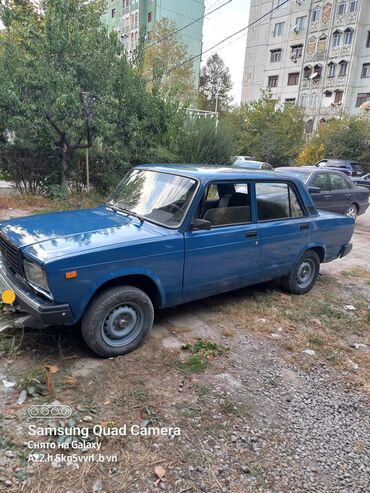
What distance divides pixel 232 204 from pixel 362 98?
35639 millimetres

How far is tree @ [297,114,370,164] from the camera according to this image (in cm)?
2502

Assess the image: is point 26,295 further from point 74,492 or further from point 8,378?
point 74,492

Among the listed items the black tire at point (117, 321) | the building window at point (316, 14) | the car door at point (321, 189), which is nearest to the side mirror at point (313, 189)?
the car door at point (321, 189)

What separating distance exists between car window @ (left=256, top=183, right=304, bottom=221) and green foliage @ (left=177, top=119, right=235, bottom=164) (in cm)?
672

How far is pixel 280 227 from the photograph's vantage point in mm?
4488

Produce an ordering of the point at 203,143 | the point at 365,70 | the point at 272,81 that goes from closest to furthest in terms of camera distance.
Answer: the point at 203,143 → the point at 365,70 → the point at 272,81

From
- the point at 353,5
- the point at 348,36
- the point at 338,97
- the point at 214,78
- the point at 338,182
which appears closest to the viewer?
the point at 338,182

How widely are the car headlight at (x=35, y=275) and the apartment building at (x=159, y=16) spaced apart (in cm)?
3766

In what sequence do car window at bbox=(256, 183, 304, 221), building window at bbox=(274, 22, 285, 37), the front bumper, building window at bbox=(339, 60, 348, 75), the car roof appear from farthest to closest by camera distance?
1. building window at bbox=(274, 22, 285, 37)
2. building window at bbox=(339, 60, 348, 75)
3. car window at bbox=(256, 183, 304, 221)
4. the car roof
5. the front bumper

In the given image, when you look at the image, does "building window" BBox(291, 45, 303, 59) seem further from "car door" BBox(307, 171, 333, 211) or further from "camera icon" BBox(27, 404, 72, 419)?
A: "camera icon" BBox(27, 404, 72, 419)

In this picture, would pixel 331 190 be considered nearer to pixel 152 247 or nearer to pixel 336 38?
pixel 152 247

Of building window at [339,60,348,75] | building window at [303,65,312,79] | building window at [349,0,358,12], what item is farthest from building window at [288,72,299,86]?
building window at [349,0,358,12]

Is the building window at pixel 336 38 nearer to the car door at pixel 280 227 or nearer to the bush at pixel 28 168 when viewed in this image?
the bush at pixel 28 168

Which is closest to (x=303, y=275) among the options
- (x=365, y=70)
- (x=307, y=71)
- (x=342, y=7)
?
(x=365, y=70)
